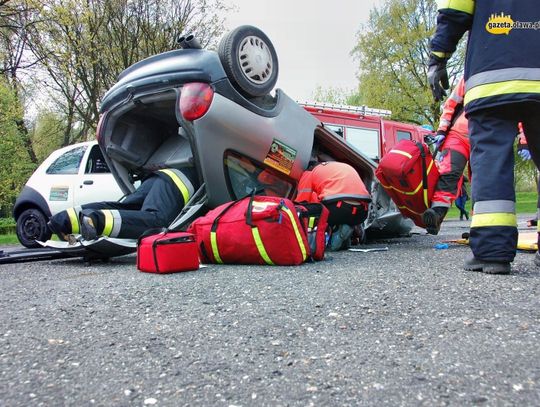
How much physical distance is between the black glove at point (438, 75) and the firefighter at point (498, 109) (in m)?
0.32

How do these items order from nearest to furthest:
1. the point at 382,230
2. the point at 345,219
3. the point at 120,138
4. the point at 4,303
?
the point at 4,303
the point at 345,219
the point at 120,138
the point at 382,230

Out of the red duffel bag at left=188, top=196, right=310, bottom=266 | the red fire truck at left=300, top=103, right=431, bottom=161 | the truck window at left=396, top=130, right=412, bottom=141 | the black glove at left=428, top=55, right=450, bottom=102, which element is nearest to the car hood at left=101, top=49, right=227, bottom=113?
the red duffel bag at left=188, top=196, right=310, bottom=266

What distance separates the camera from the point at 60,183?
7.40 metres

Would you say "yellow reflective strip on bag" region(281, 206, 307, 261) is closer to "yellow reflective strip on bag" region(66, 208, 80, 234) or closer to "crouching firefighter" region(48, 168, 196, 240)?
"crouching firefighter" region(48, 168, 196, 240)

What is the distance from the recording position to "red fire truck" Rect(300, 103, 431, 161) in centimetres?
977

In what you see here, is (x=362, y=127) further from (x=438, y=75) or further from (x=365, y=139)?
(x=438, y=75)

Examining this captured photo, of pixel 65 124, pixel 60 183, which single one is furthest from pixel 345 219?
pixel 65 124

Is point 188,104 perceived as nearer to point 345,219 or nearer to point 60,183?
point 345,219

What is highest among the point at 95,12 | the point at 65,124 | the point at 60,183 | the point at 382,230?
the point at 95,12

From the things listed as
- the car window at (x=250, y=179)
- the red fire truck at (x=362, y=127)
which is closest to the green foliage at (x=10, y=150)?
the red fire truck at (x=362, y=127)

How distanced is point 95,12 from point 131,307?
16.2m

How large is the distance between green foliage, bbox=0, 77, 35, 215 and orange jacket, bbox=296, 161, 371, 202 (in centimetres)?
1639

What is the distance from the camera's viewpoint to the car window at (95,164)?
7.49m

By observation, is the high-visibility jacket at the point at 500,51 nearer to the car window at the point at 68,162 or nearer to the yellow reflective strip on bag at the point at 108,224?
the yellow reflective strip on bag at the point at 108,224
